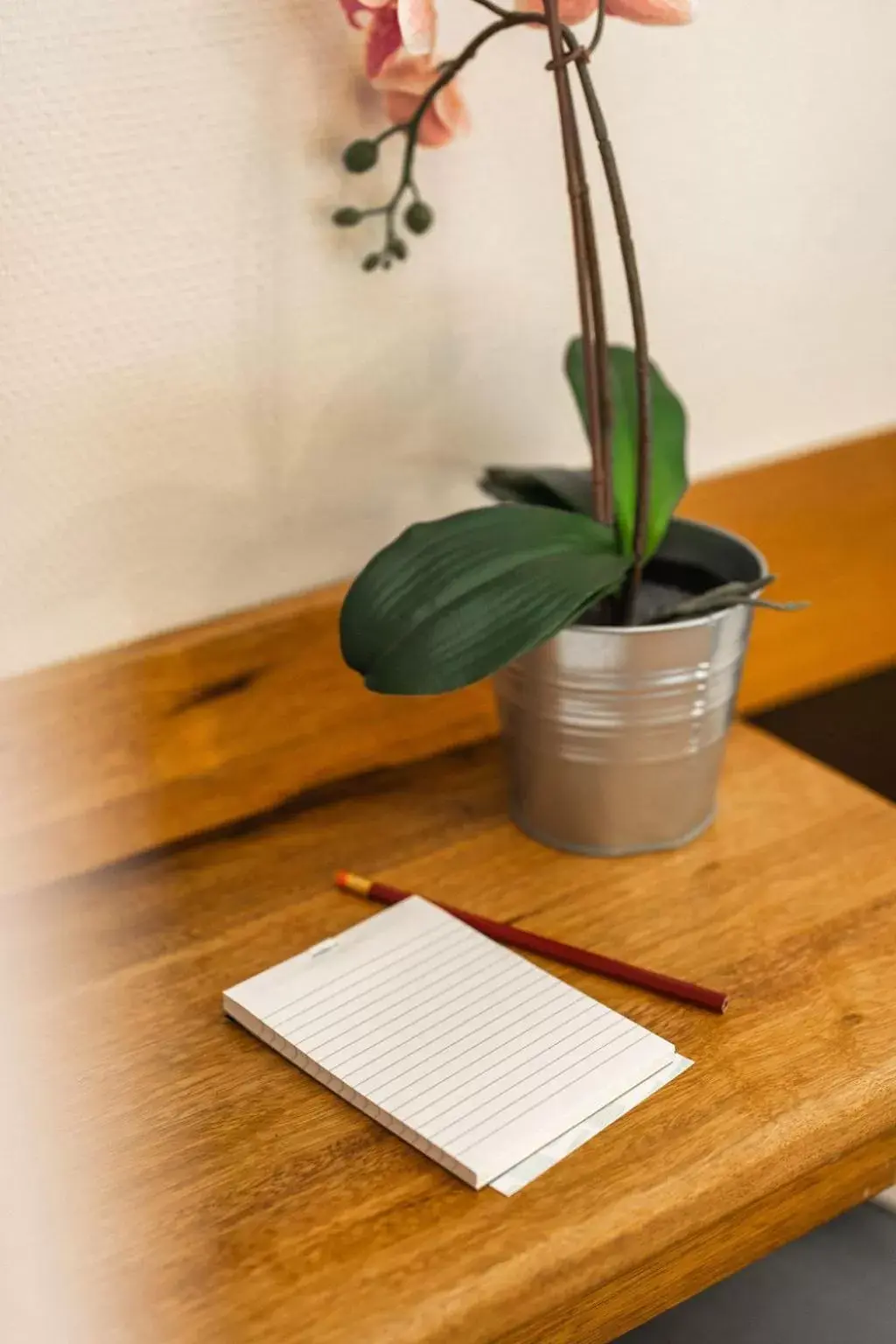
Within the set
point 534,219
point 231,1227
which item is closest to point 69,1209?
point 231,1227

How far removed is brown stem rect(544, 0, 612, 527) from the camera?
67cm

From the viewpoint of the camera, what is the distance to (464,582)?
68cm

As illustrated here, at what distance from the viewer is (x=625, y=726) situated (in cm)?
74

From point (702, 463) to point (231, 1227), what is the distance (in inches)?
25.3

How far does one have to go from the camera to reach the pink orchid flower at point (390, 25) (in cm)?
66

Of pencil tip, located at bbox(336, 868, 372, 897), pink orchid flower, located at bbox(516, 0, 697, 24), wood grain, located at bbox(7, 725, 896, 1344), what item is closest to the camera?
wood grain, located at bbox(7, 725, 896, 1344)

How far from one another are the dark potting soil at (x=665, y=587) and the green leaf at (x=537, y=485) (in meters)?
0.06

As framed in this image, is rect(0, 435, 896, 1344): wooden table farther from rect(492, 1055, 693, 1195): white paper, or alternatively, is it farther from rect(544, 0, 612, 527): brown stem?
rect(544, 0, 612, 527): brown stem

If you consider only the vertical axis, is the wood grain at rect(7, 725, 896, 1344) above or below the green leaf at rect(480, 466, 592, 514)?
below

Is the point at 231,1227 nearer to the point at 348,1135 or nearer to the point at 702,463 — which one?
the point at 348,1135

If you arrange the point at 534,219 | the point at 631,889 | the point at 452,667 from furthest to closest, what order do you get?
the point at 534,219
the point at 631,889
the point at 452,667

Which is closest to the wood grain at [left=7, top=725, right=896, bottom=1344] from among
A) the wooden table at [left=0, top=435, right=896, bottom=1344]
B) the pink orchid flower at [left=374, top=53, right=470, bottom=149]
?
the wooden table at [left=0, top=435, right=896, bottom=1344]

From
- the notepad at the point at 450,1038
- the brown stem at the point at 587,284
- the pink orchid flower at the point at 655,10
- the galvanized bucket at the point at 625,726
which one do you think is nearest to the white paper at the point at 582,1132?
the notepad at the point at 450,1038

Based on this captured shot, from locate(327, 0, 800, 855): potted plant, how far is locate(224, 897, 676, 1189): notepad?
12cm
